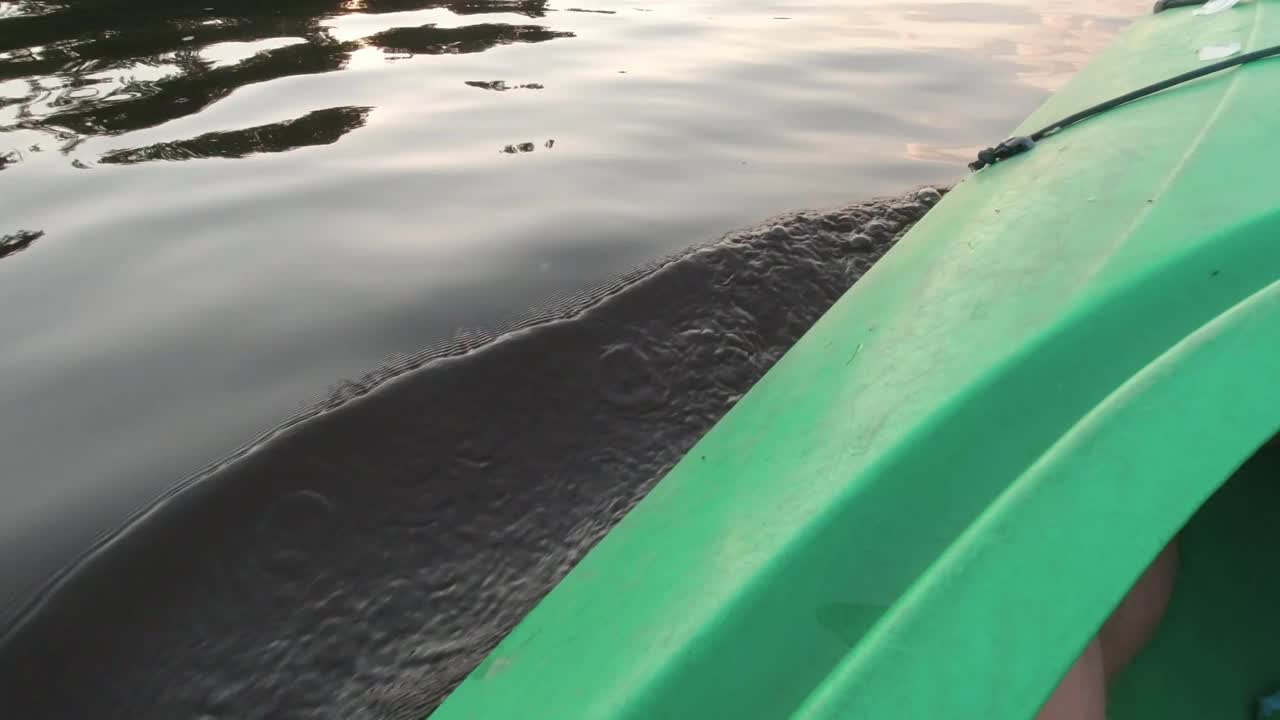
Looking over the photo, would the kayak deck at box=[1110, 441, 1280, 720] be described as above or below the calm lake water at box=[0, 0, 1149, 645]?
above

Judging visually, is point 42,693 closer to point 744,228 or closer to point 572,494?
point 572,494

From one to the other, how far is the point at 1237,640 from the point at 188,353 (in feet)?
8.28

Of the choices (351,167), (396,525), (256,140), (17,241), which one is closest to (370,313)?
(396,525)

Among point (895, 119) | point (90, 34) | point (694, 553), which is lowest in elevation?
point (90, 34)

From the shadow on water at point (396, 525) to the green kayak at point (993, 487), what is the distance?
50 centimetres

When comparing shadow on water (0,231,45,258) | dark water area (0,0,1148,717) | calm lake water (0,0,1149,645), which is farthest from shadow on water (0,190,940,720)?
shadow on water (0,231,45,258)

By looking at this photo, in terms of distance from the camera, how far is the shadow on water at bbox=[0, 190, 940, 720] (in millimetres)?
1437

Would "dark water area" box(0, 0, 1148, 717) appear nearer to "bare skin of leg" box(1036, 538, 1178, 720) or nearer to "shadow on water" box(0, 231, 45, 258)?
"shadow on water" box(0, 231, 45, 258)

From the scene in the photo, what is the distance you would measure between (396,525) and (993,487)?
4.13ft

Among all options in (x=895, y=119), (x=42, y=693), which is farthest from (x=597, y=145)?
(x=42, y=693)

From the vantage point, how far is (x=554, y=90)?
451 cm

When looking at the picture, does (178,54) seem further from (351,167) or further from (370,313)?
(370,313)

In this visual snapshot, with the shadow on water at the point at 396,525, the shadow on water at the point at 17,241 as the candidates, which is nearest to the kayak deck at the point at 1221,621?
the shadow on water at the point at 396,525

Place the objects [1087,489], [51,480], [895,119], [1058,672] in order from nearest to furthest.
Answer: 1. [1058,672]
2. [1087,489]
3. [51,480]
4. [895,119]
